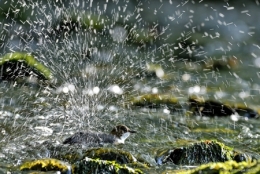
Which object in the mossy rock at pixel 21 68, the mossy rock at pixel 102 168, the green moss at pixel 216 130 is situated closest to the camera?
the mossy rock at pixel 102 168

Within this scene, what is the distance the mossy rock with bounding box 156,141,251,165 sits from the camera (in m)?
5.80

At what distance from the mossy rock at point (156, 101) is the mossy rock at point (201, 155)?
3.84 meters

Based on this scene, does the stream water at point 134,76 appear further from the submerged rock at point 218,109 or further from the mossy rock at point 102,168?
the mossy rock at point 102,168

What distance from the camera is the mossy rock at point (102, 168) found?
4902 millimetres

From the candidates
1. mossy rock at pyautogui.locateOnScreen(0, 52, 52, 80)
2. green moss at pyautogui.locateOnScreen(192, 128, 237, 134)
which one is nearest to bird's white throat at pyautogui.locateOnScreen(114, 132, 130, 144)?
green moss at pyautogui.locateOnScreen(192, 128, 237, 134)

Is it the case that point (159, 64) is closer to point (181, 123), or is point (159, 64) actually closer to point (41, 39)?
point (41, 39)

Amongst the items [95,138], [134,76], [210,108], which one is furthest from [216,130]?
[134,76]

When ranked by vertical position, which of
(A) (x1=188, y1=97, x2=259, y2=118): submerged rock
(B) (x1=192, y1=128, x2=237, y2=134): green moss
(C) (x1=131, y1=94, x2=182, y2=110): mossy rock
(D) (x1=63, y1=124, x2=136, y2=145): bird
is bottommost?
(D) (x1=63, y1=124, x2=136, y2=145): bird

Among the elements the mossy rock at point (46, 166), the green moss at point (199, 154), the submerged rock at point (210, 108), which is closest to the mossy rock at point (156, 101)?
the submerged rock at point (210, 108)

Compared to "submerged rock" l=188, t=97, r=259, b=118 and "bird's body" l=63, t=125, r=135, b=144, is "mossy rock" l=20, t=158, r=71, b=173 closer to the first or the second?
"bird's body" l=63, t=125, r=135, b=144

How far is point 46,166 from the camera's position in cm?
522

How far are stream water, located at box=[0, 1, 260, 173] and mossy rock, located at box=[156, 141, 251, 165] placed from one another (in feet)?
0.71

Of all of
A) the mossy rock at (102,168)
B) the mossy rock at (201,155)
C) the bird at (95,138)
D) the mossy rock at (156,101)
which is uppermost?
the mossy rock at (156,101)

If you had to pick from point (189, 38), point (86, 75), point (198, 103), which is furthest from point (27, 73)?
point (189, 38)
